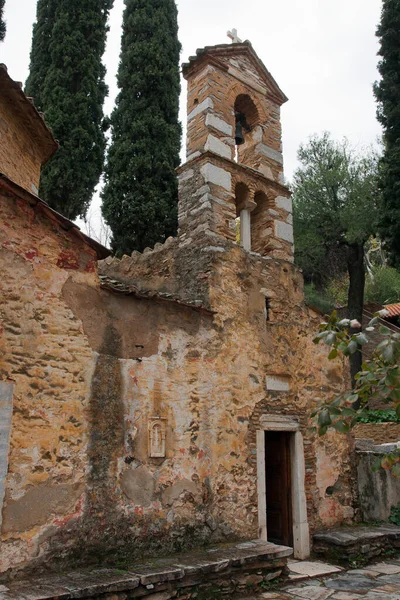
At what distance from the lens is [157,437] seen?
5855mm

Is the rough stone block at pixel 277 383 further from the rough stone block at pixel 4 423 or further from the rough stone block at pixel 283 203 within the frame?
the rough stone block at pixel 4 423

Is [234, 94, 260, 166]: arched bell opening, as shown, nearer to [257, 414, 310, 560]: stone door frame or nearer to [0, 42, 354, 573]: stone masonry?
[0, 42, 354, 573]: stone masonry

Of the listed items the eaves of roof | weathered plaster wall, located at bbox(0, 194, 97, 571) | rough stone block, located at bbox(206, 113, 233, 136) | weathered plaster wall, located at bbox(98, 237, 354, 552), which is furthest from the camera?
rough stone block, located at bbox(206, 113, 233, 136)

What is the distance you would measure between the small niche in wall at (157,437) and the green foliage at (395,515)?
15.0 feet

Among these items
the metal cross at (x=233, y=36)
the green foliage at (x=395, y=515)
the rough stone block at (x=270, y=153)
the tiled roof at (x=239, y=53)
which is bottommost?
the green foliage at (x=395, y=515)

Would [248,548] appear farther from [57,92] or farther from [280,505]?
[57,92]

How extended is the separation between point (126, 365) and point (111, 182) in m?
8.13

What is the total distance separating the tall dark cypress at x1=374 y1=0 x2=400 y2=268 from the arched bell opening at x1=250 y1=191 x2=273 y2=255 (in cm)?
417

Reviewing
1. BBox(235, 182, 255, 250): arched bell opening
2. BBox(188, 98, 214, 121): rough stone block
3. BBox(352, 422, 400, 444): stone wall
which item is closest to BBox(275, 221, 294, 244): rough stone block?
BBox(235, 182, 255, 250): arched bell opening

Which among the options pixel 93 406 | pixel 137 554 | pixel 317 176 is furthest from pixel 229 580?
pixel 317 176

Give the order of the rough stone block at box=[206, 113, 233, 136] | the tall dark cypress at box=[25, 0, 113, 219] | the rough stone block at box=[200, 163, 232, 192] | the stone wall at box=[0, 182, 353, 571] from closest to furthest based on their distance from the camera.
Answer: the stone wall at box=[0, 182, 353, 571]
the rough stone block at box=[200, 163, 232, 192]
the rough stone block at box=[206, 113, 233, 136]
the tall dark cypress at box=[25, 0, 113, 219]

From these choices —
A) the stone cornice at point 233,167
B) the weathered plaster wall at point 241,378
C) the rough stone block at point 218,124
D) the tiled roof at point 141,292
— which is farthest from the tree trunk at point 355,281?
the tiled roof at point 141,292

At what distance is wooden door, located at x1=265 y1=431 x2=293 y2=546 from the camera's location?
7277mm

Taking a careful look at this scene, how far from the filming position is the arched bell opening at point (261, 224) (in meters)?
8.19
